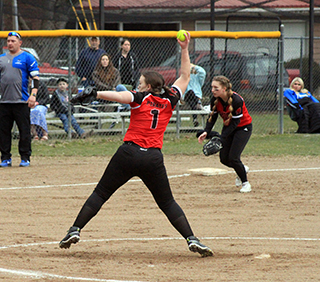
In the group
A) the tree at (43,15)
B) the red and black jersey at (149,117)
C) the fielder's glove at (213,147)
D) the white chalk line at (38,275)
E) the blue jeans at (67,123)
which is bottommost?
the blue jeans at (67,123)

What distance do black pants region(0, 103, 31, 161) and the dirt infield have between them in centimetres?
48

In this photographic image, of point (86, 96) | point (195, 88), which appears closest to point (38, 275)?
point (86, 96)

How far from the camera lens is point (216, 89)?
742 centimetres

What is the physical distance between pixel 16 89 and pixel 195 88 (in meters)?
5.34

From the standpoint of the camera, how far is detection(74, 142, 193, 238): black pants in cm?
473

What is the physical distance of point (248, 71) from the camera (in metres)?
14.5

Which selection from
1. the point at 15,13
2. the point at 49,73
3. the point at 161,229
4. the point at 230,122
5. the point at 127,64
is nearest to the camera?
the point at 161,229

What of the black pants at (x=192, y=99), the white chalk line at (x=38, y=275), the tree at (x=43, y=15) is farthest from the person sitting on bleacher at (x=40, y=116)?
the white chalk line at (x=38, y=275)

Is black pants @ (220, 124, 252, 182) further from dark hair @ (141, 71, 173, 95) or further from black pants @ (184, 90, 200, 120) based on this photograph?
black pants @ (184, 90, 200, 120)

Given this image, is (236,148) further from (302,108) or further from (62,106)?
(302,108)

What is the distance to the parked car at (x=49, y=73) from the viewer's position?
1473 cm

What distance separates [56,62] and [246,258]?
13535 millimetres

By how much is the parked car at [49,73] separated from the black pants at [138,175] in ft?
29.9

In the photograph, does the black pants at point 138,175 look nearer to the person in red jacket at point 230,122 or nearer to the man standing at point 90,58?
the person in red jacket at point 230,122
